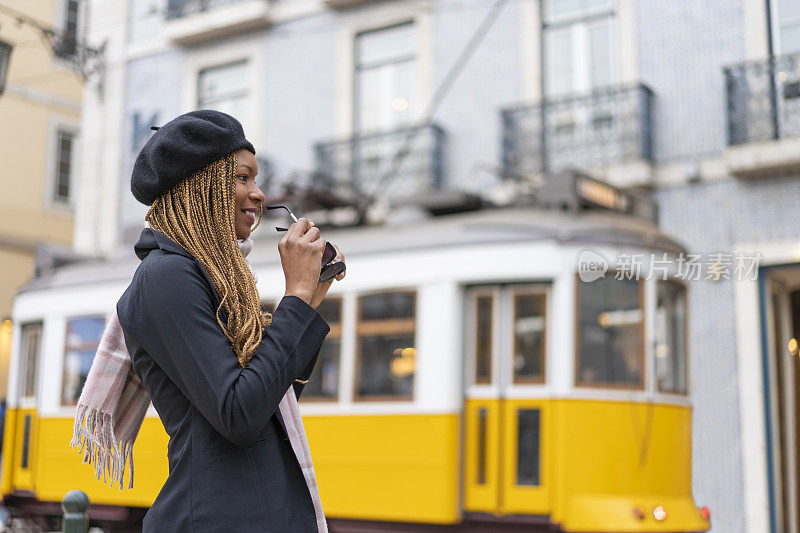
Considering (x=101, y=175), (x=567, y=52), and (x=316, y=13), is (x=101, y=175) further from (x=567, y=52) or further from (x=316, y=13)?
(x=567, y=52)

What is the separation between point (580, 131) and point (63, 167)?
6.66m

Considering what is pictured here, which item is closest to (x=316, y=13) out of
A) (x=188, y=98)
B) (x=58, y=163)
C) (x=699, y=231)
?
(x=188, y=98)

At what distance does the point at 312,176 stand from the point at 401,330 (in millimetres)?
3779

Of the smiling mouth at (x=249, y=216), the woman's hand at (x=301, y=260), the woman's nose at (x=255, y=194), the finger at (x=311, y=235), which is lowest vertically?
the woman's hand at (x=301, y=260)

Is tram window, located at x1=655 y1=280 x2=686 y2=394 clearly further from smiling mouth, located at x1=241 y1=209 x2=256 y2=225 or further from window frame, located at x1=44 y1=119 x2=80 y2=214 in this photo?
window frame, located at x1=44 y1=119 x2=80 y2=214

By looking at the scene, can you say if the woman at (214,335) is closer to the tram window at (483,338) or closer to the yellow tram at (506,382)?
the yellow tram at (506,382)

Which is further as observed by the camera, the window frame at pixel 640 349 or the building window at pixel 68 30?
the building window at pixel 68 30

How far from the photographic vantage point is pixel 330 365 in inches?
282

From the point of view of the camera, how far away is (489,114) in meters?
10.8

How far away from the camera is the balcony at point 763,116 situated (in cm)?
859

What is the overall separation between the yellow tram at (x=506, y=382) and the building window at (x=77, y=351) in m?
1.37

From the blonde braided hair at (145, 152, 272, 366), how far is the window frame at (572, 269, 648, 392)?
16.5ft

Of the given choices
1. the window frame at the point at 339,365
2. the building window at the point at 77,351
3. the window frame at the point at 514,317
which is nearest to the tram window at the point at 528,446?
the window frame at the point at 514,317

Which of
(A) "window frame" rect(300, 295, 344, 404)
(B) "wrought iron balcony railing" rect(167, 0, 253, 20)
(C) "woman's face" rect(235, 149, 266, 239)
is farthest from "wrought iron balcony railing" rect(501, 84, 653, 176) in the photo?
(C) "woman's face" rect(235, 149, 266, 239)
